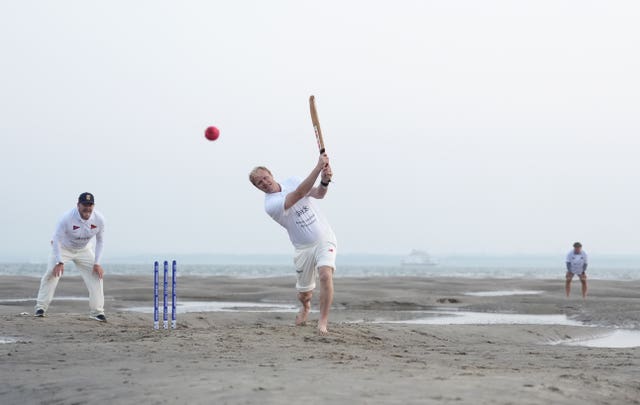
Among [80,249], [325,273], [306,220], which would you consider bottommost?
[325,273]

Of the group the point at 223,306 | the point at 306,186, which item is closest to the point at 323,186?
the point at 306,186

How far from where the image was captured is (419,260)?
160 m

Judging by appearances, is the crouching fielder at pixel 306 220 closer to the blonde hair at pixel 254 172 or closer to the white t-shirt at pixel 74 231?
the blonde hair at pixel 254 172

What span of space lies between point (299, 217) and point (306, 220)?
87 mm

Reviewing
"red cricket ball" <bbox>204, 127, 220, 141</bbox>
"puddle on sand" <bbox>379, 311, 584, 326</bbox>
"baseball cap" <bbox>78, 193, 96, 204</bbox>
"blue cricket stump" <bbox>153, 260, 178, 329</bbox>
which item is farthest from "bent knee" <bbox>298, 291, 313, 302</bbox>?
"puddle on sand" <bbox>379, 311, 584, 326</bbox>

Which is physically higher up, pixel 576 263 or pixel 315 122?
pixel 315 122

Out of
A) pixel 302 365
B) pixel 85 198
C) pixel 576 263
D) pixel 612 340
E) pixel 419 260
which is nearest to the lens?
pixel 302 365

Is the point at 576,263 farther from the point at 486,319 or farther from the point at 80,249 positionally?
the point at 80,249

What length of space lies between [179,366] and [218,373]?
0.67 meters

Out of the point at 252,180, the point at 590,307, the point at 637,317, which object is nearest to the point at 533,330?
the point at 637,317

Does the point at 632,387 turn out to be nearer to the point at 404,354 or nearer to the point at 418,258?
the point at 404,354

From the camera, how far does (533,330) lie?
43.9 feet

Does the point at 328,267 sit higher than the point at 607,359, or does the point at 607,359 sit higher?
the point at 328,267

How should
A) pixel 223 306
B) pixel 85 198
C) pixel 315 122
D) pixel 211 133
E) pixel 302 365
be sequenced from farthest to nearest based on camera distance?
pixel 223 306, pixel 85 198, pixel 211 133, pixel 315 122, pixel 302 365
